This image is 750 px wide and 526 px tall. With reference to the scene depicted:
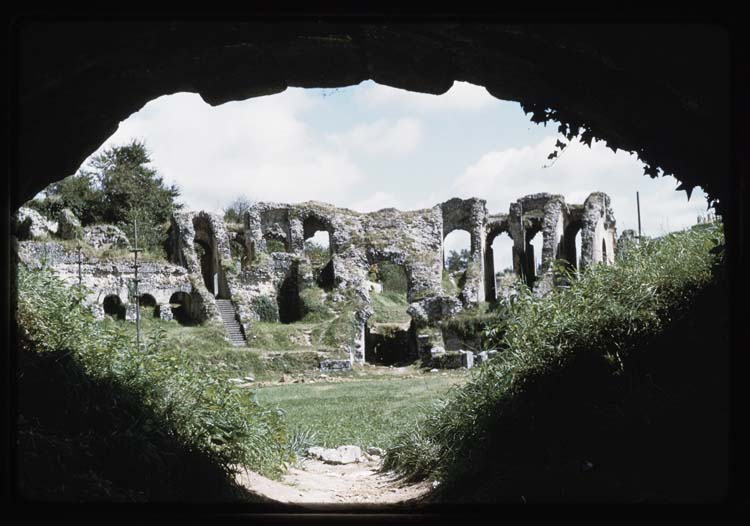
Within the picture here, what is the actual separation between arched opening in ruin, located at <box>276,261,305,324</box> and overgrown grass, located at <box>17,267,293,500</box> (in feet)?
80.4

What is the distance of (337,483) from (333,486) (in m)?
0.24

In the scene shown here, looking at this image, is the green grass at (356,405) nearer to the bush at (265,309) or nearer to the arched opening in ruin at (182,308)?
the bush at (265,309)

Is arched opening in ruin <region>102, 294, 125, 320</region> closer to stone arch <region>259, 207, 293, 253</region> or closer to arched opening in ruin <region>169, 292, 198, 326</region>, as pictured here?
arched opening in ruin <region>169, 292, 198, 326</region>

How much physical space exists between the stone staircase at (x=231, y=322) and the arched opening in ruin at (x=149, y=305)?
282cm

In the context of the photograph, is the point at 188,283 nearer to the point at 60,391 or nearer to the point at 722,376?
the point at 60,391

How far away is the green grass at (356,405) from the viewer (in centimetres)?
1119

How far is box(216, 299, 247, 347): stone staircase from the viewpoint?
93.6ft

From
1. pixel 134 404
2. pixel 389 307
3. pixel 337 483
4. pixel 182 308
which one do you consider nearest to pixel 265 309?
pixel 182 308

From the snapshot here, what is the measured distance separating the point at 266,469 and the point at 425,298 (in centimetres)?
2213

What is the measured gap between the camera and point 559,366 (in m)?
7.03

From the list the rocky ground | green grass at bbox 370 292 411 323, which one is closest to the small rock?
the rocky ground

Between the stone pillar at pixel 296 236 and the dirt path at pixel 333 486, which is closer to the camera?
the dirt path at pixel 333 486

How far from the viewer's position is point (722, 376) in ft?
18.6

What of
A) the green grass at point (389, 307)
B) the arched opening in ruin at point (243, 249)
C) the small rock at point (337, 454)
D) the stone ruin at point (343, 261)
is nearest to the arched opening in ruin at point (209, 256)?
the stone ruin at point (343, 261)
